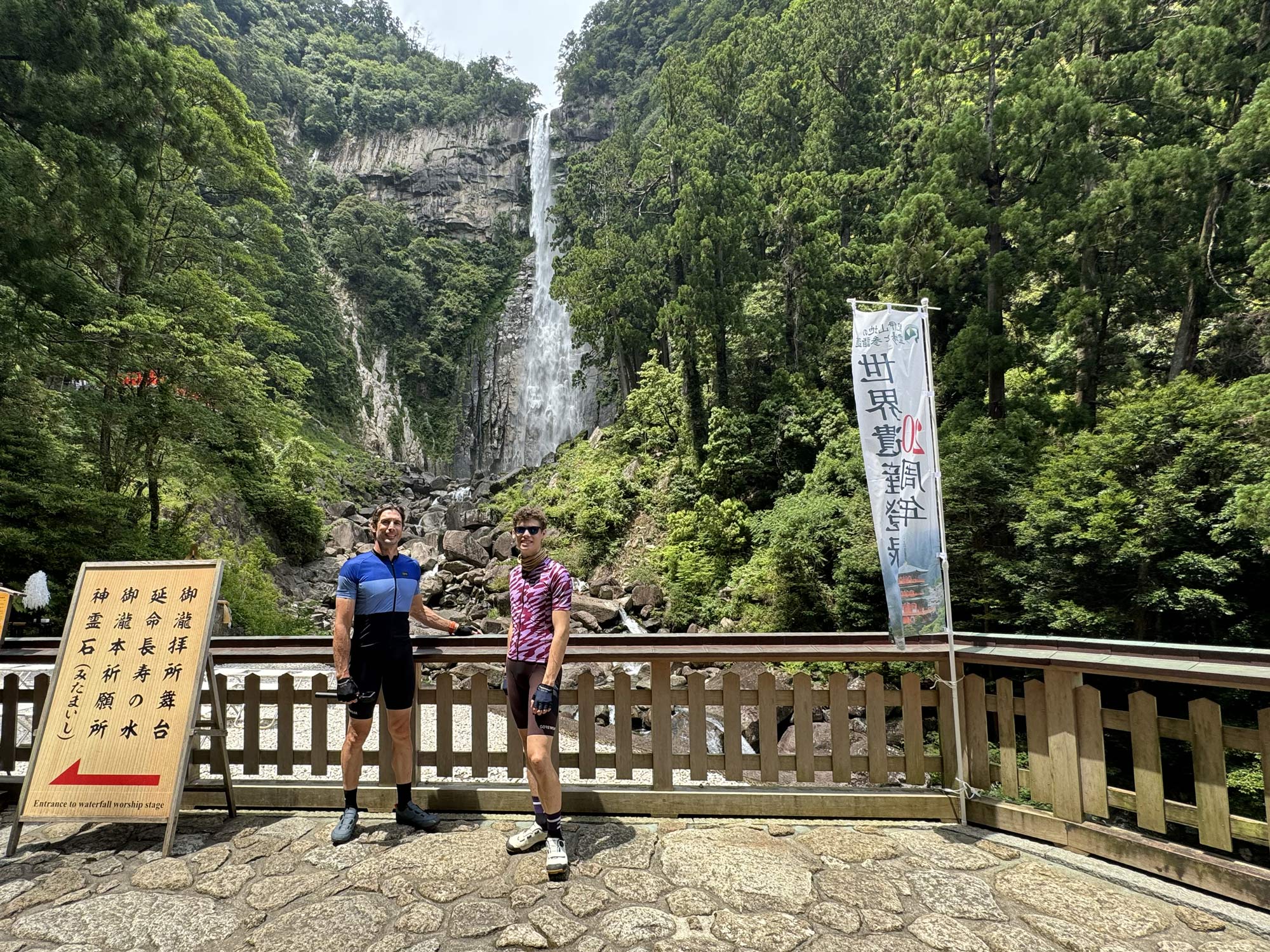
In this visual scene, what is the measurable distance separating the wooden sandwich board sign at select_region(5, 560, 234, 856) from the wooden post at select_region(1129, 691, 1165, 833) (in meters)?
4.60

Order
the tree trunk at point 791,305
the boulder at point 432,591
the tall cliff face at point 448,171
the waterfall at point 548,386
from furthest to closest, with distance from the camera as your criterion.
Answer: the tall cliff face at point 448,171 → the waterfall at point 548,386 → the tree trunk at point 791,305 → the boulder at point 432,591

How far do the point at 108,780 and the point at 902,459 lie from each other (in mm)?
4642

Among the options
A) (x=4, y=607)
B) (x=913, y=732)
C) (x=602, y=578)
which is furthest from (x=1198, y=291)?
(x=4, y=607)

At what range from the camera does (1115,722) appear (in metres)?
2.97

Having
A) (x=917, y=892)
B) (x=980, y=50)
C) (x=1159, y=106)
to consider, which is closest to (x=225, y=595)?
(x=917, y=892)

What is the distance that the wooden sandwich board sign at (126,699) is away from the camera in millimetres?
3113

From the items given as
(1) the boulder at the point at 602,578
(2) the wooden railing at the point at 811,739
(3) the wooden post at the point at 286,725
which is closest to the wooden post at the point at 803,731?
(2) the wooden railing at the point at 811,739

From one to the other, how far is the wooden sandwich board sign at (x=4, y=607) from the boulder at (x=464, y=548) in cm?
1472

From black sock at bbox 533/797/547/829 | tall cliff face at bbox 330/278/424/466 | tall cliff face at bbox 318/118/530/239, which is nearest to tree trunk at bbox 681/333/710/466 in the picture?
black sock at bbox 533/797/547/829

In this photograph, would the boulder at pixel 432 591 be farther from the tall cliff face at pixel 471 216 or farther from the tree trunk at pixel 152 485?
the tall cliff face at pixel 471 216

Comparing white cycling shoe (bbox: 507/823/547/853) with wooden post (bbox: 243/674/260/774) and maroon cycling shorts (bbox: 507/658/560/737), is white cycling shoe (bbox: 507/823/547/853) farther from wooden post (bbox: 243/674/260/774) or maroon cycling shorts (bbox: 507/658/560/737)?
wooden post (bbox: 243/674/260/774)

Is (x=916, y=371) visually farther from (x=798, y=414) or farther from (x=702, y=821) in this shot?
(x=798, y=414)

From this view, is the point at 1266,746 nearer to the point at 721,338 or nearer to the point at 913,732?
the point at 913,732

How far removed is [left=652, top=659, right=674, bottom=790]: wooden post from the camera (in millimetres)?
3492
